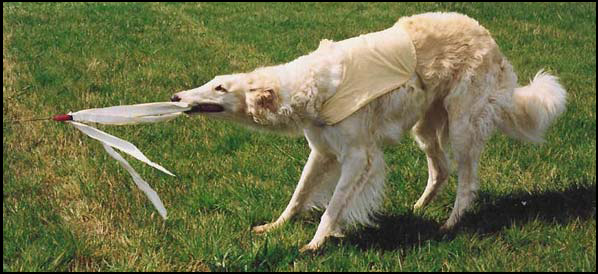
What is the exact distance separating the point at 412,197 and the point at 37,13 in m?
9.52

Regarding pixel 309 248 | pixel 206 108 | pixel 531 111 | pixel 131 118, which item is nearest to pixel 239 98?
pixel 206 108

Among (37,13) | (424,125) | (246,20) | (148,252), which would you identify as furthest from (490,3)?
(148,252)

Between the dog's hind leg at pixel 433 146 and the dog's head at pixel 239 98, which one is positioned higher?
the dog's head at pixel 239 98

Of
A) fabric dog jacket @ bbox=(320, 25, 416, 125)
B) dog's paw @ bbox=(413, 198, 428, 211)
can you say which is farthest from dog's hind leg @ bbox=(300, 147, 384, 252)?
dog's paw @ bbox=(413, 198, 428, 211)

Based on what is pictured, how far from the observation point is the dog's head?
4.15m

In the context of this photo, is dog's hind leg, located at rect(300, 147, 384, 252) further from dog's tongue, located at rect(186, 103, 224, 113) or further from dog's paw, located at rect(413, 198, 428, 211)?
dog's tongue, located at rect(186, 103, 224, 113)

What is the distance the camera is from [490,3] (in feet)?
44.8

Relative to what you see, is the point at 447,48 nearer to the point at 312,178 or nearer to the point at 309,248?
the point at 312,178

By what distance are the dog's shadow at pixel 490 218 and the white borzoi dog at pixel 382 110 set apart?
109 millimetres

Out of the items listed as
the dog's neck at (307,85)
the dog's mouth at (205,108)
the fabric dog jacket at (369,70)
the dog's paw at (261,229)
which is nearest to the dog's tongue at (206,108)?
the dog's mouth at (205,108)

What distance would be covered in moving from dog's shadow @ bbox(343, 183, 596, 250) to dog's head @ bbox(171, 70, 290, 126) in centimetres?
96

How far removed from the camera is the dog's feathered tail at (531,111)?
190 inches

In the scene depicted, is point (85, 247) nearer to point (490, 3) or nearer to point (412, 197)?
point (412, 197)

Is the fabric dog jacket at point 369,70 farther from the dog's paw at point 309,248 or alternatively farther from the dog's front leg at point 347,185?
the dog's paw at point 309,248
